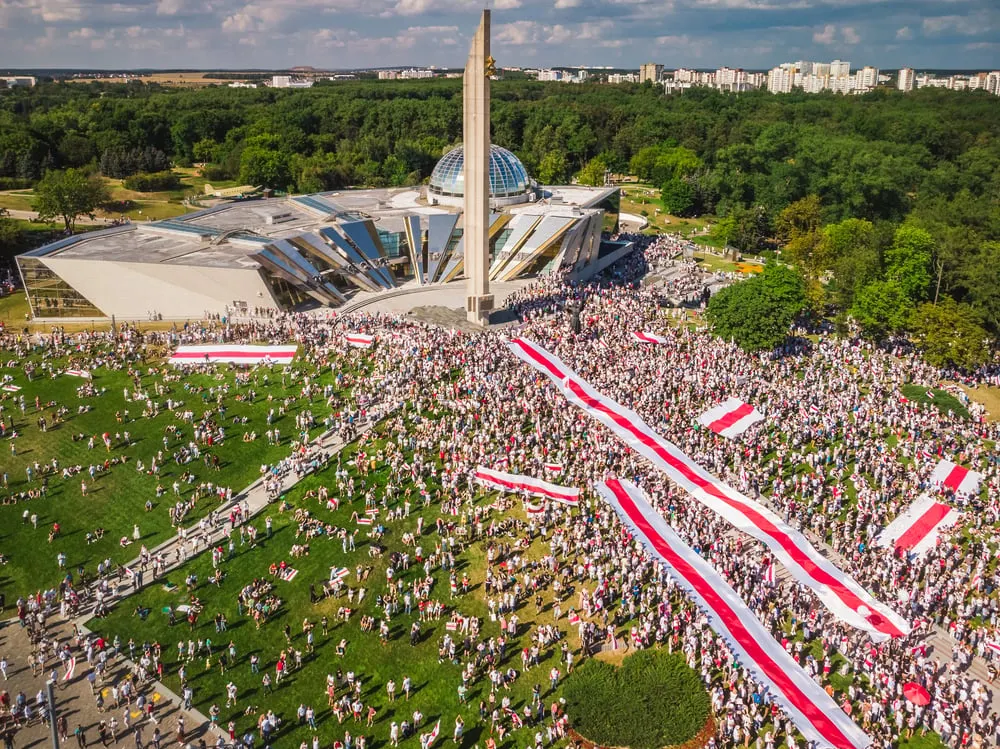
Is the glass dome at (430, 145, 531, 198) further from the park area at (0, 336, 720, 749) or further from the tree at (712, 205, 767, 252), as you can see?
the park area at (0, 336, 720, 749)

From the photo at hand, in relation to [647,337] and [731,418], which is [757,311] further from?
[731,418]

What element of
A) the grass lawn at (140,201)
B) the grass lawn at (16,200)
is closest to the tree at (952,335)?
the grass lawn at (140,201)

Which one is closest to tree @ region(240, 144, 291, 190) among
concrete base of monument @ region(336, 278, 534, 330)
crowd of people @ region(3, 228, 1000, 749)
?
concrete base of monument @ region(336, 278, 534, 330)

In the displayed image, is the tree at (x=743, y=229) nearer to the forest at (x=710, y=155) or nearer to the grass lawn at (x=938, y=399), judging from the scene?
the forest at (x=710, y=155)

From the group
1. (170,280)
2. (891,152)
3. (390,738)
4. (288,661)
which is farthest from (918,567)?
(891,152)

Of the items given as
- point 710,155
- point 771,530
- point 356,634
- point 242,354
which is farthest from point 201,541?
point 710,155

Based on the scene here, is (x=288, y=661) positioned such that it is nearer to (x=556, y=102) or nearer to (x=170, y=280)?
(x=170, y=280)
